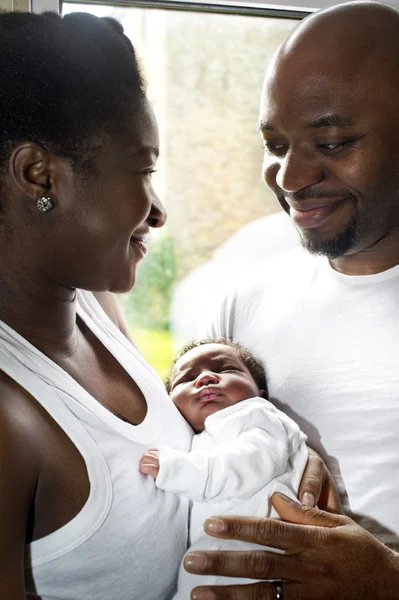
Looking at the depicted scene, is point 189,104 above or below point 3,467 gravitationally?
above

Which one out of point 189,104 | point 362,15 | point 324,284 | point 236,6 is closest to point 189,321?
point 189,104

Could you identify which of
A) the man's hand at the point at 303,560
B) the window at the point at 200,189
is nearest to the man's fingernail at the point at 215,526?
the man's hand at the point at 303,560

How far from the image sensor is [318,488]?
1302mm

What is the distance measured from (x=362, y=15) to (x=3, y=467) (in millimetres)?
1263

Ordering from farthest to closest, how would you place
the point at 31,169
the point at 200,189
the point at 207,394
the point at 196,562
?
the point at 200,189 < the point at 207,394 < the point at 196,562 < the point at 31,169

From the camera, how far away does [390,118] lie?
4.97 ft

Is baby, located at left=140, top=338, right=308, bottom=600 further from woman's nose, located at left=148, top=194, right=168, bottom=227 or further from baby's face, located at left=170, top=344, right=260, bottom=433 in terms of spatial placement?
woman's nose, located at left=148, top=194, right=168, bottom=227

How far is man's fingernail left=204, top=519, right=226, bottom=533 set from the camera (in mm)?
1135

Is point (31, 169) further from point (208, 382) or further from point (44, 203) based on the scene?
point (208, 382)

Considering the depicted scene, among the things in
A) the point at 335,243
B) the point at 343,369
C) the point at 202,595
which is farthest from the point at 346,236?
the point at 202,595

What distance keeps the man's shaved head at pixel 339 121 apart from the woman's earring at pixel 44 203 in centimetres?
67

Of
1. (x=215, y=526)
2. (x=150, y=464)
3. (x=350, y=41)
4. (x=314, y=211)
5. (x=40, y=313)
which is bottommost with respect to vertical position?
(x=215, y=526)

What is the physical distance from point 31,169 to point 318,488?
2.62 feet

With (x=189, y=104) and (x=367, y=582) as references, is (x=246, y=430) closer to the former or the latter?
(x=367, y=582)
